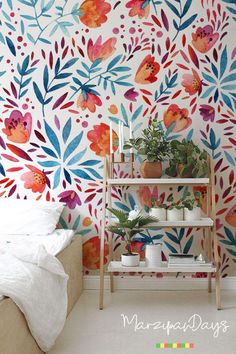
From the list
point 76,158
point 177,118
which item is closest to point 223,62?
point 177,118

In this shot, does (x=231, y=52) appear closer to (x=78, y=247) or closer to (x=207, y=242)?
(x=207, y=242)

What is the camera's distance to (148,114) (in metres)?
3.89

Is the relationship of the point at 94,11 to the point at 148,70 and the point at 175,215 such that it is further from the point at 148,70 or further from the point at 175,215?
the point at 175,215

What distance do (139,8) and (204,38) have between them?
1.84 feet

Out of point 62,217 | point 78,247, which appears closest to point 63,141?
point 62,217

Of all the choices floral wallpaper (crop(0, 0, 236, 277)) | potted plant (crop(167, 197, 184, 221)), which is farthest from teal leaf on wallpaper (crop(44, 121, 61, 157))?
potted plant (crop(167, 197, 184, 221))

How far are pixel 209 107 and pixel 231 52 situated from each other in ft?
1.51

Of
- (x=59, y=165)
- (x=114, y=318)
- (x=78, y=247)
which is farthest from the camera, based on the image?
(x=59, y=165)

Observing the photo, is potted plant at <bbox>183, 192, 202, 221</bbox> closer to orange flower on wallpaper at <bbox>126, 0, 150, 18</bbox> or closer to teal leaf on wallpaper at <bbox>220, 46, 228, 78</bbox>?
teal leaf on wallpaper at <bbox>220, 46, 228, 78</bbox>

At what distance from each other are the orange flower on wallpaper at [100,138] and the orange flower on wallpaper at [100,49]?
1.76 ft

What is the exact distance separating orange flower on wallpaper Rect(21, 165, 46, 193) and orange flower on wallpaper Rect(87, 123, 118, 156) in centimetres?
46

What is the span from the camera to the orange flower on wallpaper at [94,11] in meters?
3.88

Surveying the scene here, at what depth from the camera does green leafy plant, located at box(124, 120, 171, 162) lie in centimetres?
363

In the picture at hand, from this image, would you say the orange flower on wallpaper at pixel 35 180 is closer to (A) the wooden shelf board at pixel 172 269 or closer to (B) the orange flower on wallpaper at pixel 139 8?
(A) the wooden shelf board at pixel 172 269
